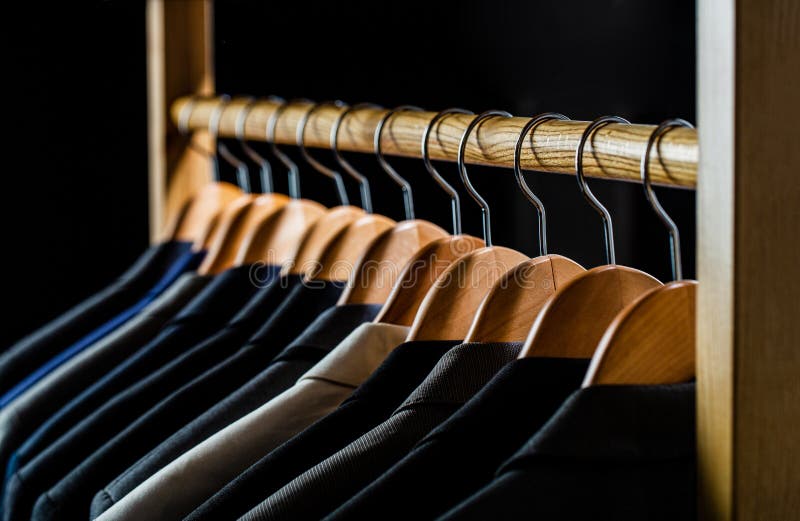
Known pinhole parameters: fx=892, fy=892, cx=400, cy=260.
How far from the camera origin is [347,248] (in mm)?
872

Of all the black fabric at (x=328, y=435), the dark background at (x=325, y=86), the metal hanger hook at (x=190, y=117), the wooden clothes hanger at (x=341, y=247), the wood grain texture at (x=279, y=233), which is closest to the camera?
the black fabric at (x=328, y=435)

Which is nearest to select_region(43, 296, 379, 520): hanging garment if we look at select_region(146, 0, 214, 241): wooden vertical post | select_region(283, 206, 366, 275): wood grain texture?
select_region(283, 206, 366, 275): wood grain texture

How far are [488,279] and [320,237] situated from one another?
277 millimetres

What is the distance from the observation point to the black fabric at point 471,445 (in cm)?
50

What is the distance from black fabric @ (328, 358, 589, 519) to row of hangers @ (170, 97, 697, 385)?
0.03 metres

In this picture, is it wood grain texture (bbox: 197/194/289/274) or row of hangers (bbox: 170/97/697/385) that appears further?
wood grain texture (bbox: 197/194/289/274)

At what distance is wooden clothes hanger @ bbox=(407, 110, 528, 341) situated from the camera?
66cm

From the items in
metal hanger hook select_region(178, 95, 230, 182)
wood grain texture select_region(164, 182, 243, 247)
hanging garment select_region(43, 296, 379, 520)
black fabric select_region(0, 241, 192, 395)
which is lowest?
hanging garment select_region(43, 296, 379, 520)

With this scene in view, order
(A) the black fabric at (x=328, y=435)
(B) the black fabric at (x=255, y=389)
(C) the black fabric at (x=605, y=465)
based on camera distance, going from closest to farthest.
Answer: (C) the black fabric at (x=605, y=465) → (A) the black fabric at (x=328, y=435) → (B) the black fabric at (x=255, y=389)

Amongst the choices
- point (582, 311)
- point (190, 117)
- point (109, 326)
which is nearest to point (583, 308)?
point (582, 311)

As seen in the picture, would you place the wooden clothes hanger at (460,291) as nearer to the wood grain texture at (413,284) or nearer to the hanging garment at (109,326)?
the wood grain texture at (413,284)

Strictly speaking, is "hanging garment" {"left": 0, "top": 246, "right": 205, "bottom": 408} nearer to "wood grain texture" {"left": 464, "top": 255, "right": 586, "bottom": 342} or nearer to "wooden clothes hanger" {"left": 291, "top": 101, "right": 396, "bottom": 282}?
"wooden clothes hanger" {"left": 291, "top": 101, "right": 396, "bottom": 282}

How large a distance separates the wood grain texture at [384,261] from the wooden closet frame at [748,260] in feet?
1.12

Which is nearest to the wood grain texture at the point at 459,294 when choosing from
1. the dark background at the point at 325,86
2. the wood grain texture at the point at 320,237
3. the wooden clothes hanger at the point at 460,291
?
the wooden clothes hanger at the point at 460,291
